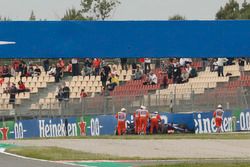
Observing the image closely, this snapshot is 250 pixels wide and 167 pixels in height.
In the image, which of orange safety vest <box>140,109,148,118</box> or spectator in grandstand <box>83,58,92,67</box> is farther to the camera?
spectator in grandstand <box>83,58,92,67</box>

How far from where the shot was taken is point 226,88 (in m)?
34.8

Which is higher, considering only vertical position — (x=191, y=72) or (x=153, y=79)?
(x=191, y=72)

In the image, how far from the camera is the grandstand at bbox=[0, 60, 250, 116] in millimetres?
34281

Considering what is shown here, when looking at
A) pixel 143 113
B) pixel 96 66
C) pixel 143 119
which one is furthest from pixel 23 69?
pixel 143 119

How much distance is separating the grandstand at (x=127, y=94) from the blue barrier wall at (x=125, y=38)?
1.88 metres

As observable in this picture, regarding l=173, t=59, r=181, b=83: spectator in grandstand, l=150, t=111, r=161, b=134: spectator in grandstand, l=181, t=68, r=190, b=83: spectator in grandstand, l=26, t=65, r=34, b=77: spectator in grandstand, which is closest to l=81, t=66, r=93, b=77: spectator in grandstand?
l=26, t=65, r=34, b=77: spectator in grandstand

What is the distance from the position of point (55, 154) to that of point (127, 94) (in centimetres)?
1709

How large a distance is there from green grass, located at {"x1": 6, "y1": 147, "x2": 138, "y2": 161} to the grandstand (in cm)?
1247

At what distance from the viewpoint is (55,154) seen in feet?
65.3

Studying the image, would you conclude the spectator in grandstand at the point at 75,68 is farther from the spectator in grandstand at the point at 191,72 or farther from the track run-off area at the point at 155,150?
the track run-off area at the point at 155,150

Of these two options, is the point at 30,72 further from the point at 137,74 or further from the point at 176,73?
the point at 176,73

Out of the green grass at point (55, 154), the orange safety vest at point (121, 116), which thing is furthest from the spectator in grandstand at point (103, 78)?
the green grass at point (55, 154)

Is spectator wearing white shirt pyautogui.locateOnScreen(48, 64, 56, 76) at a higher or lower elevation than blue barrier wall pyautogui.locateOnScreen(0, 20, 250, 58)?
lower

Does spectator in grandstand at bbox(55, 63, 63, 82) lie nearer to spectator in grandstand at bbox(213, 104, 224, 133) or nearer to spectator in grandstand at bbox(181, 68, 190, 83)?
spectator in grandstand at bbox(181, 68, 190, 83)
